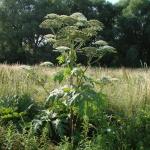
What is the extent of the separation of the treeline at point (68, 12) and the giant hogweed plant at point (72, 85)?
3608 cm

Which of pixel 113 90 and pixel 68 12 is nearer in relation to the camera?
pixel 113 90

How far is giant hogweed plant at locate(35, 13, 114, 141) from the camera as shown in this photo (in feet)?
16.1

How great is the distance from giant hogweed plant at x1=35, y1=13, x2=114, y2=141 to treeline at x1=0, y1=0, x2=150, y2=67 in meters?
36.1

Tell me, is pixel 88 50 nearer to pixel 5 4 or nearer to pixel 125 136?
pixel 125 136

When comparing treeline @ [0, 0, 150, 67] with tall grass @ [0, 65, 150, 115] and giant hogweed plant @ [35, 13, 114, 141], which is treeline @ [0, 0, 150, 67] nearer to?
tall grass @ [0, 65, 150, 115]

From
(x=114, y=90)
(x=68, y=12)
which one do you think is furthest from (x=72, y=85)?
(x=68, y=12)

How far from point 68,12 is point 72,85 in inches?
1698

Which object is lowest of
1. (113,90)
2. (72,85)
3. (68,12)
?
(113,90)

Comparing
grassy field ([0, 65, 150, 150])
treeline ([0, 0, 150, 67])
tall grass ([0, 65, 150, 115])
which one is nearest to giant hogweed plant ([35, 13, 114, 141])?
grassy field ([0, 65, 150, 150])

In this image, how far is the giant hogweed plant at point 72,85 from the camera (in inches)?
194

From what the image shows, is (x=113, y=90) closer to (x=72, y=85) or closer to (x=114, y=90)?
(x=114, y=90)

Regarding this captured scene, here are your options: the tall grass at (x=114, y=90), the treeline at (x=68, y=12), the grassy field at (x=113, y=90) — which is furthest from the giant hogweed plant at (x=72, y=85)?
the treeline at (x=68, y=12)

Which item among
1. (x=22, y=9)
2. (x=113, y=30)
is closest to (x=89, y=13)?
(x=113, y=30)

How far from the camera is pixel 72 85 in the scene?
531 centimetres
